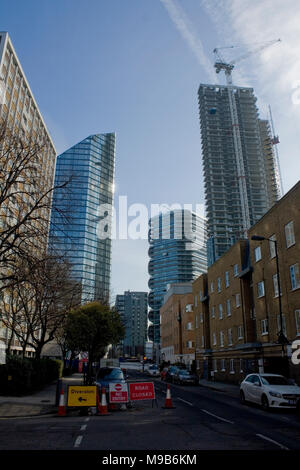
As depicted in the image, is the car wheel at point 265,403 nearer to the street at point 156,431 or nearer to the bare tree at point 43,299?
the street at point 156,431

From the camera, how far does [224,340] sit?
1564 inches

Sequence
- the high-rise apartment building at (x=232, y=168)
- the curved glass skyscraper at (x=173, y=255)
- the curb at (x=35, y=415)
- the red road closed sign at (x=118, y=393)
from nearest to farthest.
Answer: the curb at (x=35, y=415) < the red road closed sign at (x=118, y=393) < the high-rise apartment building at (x=232, y=168) < the curved glass skyscraper at (x=173, y=255)

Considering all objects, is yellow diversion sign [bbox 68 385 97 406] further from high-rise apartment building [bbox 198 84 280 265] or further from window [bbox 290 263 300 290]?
high-rise apartment building [bbox 198 84 280 265]

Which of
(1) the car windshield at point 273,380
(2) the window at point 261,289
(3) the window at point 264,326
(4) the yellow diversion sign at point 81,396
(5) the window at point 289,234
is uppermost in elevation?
(5) the window at point 289,234

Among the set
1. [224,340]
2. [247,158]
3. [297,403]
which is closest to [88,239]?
[247,158]

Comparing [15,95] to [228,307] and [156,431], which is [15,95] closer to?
[228,307]

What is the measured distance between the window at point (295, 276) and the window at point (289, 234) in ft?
4.98

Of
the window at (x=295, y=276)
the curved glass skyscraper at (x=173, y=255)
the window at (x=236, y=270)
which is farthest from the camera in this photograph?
the curved glass skyscraper at (x=173, y=255)

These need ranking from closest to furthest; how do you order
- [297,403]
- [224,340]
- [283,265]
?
[297,403] → [283,265] → [224,340]

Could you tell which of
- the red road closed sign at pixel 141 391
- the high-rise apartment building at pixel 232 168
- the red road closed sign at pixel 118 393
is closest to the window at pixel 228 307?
the red road closed sign at pixel 141 391

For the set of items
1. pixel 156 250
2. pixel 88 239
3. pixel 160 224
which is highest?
pixel 160 224

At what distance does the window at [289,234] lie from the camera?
2532 centimetres
